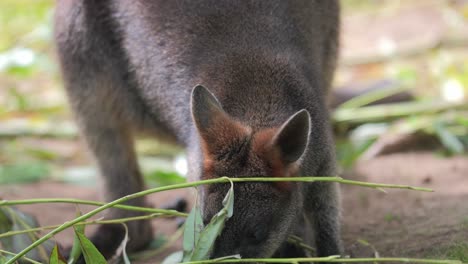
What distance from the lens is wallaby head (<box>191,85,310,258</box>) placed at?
2.68 metres

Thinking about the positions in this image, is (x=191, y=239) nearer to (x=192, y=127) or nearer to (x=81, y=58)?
(x=192, y=127)

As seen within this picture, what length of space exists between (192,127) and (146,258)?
80 cm

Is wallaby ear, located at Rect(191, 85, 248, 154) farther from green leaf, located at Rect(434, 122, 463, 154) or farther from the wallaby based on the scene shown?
green leaf, located at Rect(434, 122, 463, 154)

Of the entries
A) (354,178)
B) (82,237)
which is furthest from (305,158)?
(354,178)

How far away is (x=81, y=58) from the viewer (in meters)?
3.92

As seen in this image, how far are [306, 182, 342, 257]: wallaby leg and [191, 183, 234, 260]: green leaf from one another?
71 centimetres

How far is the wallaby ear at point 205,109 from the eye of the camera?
A: 9.02ft

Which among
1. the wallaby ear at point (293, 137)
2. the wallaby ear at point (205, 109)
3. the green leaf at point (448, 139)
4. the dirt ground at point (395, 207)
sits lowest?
the dirt ground at point (395, 207)

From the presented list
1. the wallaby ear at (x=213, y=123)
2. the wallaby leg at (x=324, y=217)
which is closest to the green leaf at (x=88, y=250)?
the wallaby ear at (x=213, y=123)

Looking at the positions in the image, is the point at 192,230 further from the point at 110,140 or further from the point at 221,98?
the point at 110,140

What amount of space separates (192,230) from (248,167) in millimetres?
301

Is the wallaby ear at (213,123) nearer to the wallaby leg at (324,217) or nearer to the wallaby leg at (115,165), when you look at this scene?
the wallaby leg at (324,217)

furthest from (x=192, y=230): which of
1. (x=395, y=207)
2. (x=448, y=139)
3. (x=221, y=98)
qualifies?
(x=448, y=139)

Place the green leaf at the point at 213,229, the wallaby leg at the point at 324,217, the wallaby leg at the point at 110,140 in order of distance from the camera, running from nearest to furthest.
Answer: the green leaf at the point at 213,229
the wallaby leg at the point at 324,217
the wallaby leg at the point at 110,140
